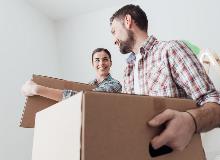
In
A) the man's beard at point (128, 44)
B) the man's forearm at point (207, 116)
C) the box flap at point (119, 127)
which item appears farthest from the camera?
the man's beard at point (128, 44)

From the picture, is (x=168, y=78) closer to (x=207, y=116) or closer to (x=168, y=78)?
(x=168, y=78)

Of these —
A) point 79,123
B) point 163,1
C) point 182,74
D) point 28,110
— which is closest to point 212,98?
point 182,74

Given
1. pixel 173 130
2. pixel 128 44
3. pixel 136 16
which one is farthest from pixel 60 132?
pixel 136 16

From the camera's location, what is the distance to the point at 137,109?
0.61 m

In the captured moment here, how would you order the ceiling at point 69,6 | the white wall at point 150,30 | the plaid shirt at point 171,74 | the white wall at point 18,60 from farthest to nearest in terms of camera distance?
the ceiling at point 69,6
the white wall at point 150,30
the white wall at point 18,60
the plaid shirt at point 171,74

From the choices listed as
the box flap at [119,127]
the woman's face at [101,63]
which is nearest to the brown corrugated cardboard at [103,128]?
the box flap at [119,127]

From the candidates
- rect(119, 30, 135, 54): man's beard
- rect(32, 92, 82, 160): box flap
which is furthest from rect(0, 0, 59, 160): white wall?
rect(32, 92, 82, 160): box flap

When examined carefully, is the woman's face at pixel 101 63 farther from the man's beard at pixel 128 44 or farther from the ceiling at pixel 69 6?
the ceiling at pixel 69 6

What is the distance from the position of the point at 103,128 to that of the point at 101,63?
1442 mm

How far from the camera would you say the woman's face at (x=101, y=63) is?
1.96m

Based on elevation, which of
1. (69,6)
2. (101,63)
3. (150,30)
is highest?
(69,6)

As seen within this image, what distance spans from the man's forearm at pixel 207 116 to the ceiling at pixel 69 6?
2.21m

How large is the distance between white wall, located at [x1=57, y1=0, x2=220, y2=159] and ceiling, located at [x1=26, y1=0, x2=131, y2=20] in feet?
0.20

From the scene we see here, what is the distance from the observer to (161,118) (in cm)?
61
